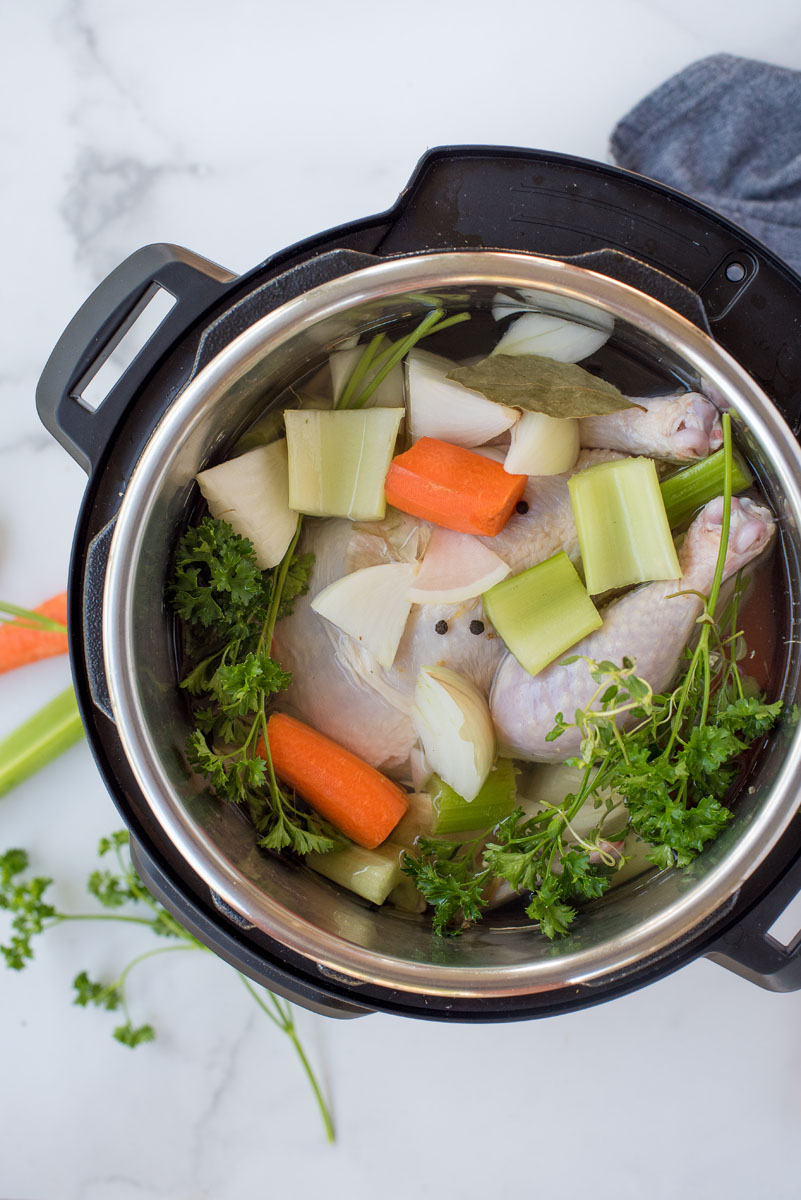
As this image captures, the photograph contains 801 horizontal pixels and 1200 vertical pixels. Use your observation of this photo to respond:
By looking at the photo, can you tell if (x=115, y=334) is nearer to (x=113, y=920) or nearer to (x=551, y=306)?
(x=551, y=306)

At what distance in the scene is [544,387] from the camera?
104 cm

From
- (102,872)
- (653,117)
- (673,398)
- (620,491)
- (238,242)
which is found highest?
(653,117)

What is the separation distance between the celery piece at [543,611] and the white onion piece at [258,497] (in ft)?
0.90

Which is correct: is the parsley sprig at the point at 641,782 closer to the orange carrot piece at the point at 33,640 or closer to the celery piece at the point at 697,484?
the celery piece at the point at 697,484

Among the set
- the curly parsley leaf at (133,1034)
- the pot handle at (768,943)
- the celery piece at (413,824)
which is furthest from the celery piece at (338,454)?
the curly parsley leaf at (133,1034)

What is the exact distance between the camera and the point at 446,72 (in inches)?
53.1

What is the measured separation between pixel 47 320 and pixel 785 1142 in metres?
1.73

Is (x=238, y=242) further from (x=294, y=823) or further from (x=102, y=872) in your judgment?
(x=102, y=872)

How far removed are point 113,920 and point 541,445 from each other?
100 centimetres

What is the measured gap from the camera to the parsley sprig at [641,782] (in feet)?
3.16

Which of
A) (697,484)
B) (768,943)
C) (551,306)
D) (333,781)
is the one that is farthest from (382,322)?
(768,943)

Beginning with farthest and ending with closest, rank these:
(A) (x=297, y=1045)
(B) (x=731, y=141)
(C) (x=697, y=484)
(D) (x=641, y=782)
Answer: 1. (A) (x=297, y=1045)
2. (B) (x=731, y=141)
3. (C) (x=697, y=484)
4. (D) (x=641, y=782)

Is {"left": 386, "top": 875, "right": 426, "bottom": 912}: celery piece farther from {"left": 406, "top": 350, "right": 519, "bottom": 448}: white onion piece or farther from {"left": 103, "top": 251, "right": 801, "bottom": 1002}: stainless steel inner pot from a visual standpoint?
{"left": 406, "top": 350, "right": 519, "bottom": 448}: white onion piece

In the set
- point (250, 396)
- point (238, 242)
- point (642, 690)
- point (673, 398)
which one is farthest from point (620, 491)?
point (238, 242)
